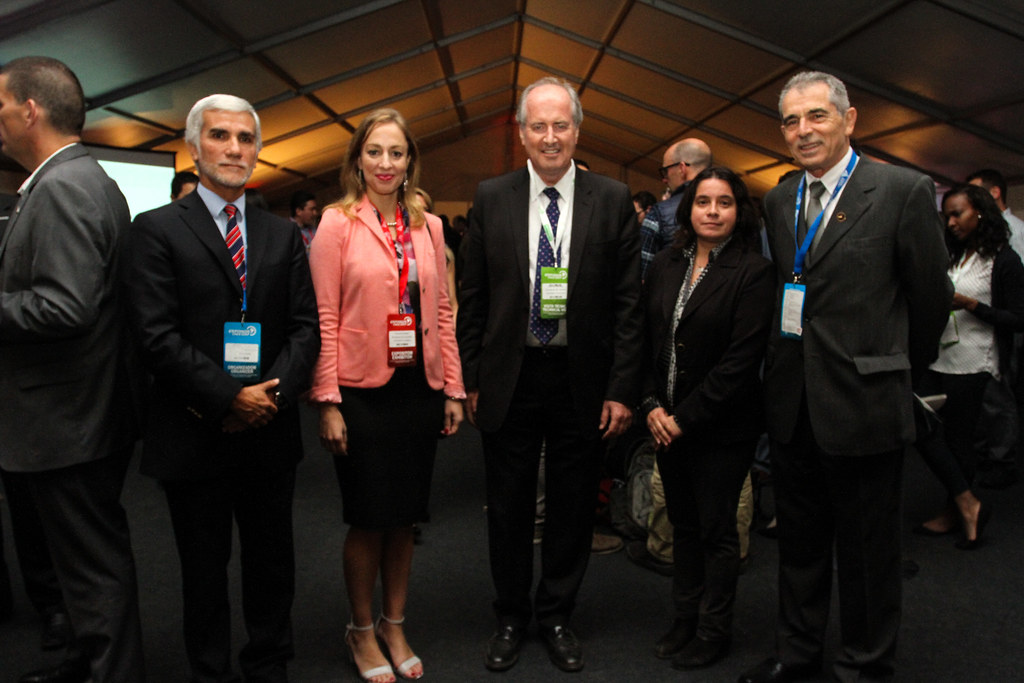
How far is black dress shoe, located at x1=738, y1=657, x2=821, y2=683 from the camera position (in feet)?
7.04

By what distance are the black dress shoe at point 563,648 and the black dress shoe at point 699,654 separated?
0.30 metres

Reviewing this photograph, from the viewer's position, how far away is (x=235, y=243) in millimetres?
1897

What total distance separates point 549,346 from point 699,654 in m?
1.06

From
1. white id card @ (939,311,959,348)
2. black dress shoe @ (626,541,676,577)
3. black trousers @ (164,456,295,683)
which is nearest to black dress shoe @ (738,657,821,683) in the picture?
black dress shoe @ (626,541,676,577)

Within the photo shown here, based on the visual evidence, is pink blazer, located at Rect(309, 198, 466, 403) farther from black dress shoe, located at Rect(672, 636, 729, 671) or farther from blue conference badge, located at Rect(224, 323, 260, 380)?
black dress shoe, located at Rect(672, 636, 729, 671)

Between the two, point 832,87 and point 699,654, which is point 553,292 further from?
point 699,654

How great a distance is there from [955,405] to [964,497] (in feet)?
1.42

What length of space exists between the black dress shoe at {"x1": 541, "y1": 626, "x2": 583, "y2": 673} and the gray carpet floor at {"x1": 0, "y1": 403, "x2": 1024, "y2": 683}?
0.03 metres

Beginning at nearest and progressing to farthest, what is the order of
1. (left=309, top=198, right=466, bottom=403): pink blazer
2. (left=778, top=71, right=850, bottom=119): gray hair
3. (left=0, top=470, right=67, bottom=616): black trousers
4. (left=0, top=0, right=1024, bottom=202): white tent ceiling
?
(left=778, top=71, right=850, bottom=119): gray hair
(left=309, top=198, right=466, bottom=403): pink blazer
(left=0, top=470, right=67, bottom=616): black trousers
(left=0, top=0, right=1024, bottom=202): white tent ceiling

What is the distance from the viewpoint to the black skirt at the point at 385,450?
2.10m

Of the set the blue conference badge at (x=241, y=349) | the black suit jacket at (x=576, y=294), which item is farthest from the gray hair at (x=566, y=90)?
the blue conference badge at (x=241, y=349)

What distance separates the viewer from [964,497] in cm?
331

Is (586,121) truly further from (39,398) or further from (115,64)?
(39,398)

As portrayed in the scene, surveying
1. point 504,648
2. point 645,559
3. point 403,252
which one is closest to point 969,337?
point 645,559
